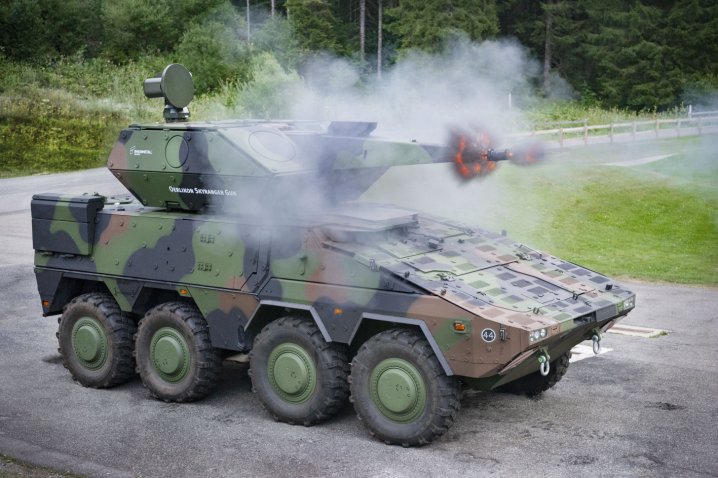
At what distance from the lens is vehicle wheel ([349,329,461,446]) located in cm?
869

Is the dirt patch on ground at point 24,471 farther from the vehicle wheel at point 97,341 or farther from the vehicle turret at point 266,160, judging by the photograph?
the vehicle turret at point 266,160

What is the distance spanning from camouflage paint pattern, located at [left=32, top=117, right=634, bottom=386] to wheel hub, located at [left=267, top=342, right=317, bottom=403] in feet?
1.30

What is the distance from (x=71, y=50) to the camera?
38.8m

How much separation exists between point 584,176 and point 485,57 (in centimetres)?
1163

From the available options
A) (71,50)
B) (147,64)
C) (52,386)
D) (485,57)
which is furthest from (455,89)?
(71,50)

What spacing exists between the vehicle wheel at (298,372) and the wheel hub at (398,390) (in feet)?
1.63

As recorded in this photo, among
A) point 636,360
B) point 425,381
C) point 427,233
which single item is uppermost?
point 427,233

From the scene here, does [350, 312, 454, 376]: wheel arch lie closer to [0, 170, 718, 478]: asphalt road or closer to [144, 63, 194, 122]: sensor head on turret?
[0, 170, 718, 478]: asphalt road

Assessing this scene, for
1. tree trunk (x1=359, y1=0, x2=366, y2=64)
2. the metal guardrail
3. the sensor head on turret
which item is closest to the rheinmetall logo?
the sensor head on turret

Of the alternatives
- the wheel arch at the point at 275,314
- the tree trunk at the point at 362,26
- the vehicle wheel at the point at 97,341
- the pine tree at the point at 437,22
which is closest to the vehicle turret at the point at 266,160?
the wheel arch at the point at 275,314

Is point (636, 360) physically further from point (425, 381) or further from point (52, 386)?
point (52, 386)

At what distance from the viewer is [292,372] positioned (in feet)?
31.3

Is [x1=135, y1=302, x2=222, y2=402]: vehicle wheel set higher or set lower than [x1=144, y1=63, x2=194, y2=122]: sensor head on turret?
lower

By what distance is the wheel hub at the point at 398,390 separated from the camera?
8797 mm
